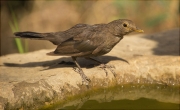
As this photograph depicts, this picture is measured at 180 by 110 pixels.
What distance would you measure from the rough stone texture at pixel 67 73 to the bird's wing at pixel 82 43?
0.30 metres

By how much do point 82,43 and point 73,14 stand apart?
6.06 m

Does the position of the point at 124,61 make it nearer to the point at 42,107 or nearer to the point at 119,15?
the point at 42,107

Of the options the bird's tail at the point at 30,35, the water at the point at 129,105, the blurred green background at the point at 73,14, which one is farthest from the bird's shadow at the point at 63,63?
the blurred green background at the point at 73,14

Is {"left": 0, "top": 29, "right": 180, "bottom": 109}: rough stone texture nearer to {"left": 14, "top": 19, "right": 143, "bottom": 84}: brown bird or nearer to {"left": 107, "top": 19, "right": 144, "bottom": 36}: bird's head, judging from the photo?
{"left": 14, "top": 19, "right": 143, "bottom": 84}: brown bird

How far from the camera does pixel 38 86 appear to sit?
15.0ft

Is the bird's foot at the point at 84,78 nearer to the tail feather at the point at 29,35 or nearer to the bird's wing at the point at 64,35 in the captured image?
the bird's wing at the point at 64,35

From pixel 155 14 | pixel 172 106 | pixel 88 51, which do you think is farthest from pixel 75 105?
pixel 155 14

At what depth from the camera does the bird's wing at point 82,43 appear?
536 cm

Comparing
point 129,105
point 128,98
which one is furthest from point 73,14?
point 129,105

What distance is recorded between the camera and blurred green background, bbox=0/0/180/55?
10391 millimetres

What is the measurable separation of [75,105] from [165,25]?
6.55m

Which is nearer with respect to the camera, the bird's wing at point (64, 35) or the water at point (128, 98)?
the water at point (128, 98)

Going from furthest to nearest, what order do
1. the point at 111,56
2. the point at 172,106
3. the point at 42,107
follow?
the point at 111,56
the point at 172,106
the point at 42,107

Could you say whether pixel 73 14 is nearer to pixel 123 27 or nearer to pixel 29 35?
pixel 29 35
